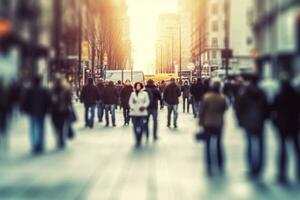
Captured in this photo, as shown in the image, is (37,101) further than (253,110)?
No

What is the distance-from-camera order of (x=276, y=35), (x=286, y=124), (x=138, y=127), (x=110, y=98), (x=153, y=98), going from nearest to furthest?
(x=276, y=35)
(x=286, y=124)
(x=138, y=127)
(x=153, y=98)
(x=110, y=98)

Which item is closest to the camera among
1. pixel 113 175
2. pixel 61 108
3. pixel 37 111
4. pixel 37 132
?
pixel 37 132

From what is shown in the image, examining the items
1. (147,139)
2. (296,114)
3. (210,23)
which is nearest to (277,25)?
(210,23)

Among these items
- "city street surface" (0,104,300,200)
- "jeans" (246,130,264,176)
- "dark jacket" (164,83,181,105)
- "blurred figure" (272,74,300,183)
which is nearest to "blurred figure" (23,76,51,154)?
"city street surface" (0,104,300,200)

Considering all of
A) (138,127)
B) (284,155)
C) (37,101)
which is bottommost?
(138,127)

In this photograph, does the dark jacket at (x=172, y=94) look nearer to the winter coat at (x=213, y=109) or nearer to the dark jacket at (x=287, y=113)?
the winter coat at (x=213, y=109)

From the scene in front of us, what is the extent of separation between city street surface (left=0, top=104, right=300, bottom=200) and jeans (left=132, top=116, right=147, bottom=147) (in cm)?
465

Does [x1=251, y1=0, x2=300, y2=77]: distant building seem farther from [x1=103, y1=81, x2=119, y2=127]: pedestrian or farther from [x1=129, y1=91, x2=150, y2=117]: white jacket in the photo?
[x1=103, y1=81, x2=119, y2=127]: pedestrian

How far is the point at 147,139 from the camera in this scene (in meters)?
21.0

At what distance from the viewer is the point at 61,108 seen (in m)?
11.7

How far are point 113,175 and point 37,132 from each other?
2601mm

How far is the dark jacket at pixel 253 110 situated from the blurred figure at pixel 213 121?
2.06 feet

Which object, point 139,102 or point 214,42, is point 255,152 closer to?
point 214,42

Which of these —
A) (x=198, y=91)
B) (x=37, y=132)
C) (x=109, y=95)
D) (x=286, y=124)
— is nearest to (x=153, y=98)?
(x=198, y=91)
